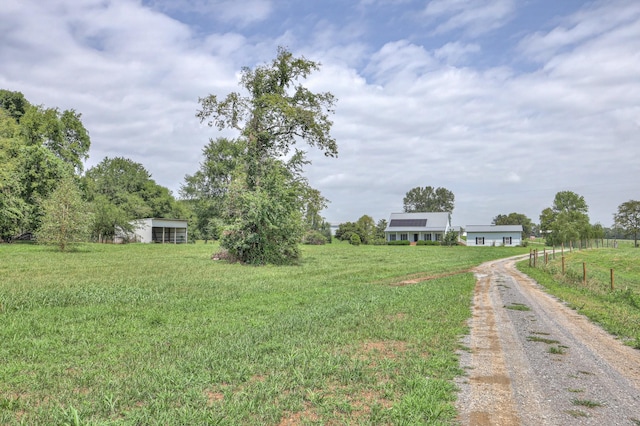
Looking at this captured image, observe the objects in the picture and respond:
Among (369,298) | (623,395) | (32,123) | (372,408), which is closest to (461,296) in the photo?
(369,298)

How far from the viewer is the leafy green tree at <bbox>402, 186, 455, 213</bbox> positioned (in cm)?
12425

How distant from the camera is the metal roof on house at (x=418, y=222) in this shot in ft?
248

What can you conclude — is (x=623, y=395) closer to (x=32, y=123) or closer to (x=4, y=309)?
(x=4, y=309)

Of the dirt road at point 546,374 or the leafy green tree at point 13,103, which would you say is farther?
the leafy green tree at point 13,103

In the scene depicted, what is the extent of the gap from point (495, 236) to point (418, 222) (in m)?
13.7

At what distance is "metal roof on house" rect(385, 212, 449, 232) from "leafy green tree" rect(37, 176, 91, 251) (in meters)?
56.4

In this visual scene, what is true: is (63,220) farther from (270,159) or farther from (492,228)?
(492,228)

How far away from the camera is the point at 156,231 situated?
56.9 meters

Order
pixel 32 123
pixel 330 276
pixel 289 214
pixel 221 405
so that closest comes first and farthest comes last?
1. pixel 221 405
2. pixel 330 276
3. pixel 289 214
4. pixel 32 123

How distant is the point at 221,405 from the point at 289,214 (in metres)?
20.0

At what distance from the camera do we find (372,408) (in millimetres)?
4070

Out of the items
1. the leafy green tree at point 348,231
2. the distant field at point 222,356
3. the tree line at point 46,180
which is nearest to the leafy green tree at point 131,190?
the tree line at point 46,180

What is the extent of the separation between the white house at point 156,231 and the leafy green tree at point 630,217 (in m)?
77.7

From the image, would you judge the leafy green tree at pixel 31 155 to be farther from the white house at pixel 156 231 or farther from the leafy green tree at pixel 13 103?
the white house at pixel 156 231
